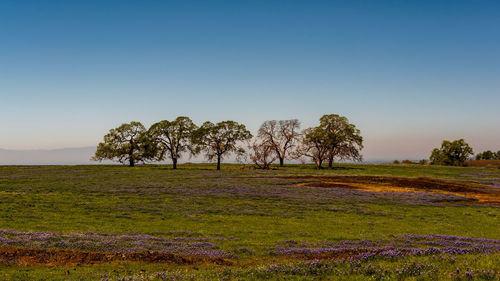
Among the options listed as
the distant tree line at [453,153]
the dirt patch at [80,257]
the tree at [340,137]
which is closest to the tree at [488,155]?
the distant tree line at [453,153]

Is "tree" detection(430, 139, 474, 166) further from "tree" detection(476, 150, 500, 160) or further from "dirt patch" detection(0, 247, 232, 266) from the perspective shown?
"dirt patch" detection(0, 247, 232, 266)

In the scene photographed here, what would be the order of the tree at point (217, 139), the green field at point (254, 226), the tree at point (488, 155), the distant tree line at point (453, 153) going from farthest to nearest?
the tree at point (488, 155) < the distant tree line at point (453, 153) < the tree at point (217, 139) < the green field at point (254, 226)

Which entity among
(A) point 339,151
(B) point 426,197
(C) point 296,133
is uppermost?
(C) point 296,133

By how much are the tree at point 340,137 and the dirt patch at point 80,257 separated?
281ft

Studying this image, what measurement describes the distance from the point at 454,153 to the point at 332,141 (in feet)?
236

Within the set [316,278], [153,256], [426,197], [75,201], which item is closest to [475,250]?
[316,278]

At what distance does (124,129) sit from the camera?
96500 mm

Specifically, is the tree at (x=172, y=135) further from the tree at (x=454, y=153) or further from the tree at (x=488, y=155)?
the tree at (x=488, y=155)

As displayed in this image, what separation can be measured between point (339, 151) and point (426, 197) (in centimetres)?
5677

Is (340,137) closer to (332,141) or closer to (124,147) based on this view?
(332,141)

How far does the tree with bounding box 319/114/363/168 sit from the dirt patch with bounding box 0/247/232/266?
3369 inches

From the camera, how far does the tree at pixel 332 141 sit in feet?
310

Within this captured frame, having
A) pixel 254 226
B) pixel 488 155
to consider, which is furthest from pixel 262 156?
pixel 488 155

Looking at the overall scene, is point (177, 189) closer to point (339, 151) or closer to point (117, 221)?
point (117, 221)
